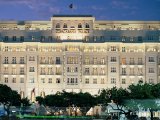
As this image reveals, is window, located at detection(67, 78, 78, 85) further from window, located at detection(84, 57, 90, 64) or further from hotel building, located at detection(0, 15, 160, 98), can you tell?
window, located at detection(84, 57, 90, 64)

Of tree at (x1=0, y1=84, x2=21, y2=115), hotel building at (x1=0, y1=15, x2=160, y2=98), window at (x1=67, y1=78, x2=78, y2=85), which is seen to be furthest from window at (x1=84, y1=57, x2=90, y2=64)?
tree at (x1=0, y1=84, x2=21, y2=115)

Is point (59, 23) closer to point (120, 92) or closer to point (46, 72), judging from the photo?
point (46, 72)

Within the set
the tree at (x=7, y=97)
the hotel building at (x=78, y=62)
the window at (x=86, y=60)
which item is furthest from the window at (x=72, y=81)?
the tree at (x=7, y=97)

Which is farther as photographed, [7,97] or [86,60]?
[86,60]

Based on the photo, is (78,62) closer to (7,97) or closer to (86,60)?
(86,60)

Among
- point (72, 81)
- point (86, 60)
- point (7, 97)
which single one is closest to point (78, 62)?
point (86, 60)

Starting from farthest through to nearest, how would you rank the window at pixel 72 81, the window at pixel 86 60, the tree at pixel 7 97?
the window at pixel 86 60 → the window at pixel 72 81 → the tree at pixel 7 97

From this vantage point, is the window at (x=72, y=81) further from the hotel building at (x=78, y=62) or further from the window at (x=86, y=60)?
the window at (x=86, y=60)

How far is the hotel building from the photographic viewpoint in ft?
556

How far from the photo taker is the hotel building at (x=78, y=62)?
6668 inches

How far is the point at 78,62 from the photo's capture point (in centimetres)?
16962

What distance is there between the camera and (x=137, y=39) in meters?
175

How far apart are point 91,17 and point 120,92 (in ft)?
205

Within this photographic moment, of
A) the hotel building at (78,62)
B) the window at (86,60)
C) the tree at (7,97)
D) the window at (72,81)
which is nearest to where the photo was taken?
the tree at (7,97)
